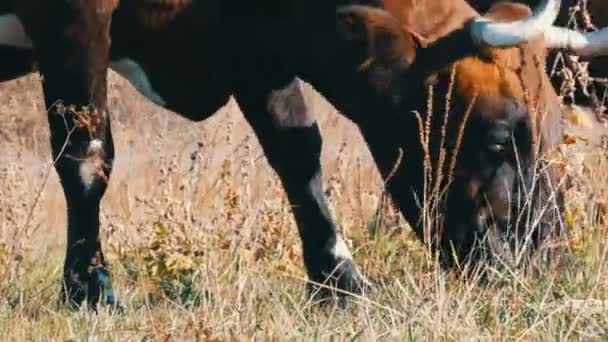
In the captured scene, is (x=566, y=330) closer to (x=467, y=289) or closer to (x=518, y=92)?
(x=467, y=289)

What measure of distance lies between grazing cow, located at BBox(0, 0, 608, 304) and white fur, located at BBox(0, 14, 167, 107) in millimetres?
15

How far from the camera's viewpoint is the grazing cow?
6879mm

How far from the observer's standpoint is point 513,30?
263 inches

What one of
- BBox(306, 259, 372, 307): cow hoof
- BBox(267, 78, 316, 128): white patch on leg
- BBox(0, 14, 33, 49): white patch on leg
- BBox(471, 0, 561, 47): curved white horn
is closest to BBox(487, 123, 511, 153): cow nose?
BBox(471, 0, 561, 47): curved white horn

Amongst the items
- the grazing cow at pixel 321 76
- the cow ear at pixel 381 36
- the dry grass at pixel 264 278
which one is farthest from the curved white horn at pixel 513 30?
the dry grass at pixel 264 278

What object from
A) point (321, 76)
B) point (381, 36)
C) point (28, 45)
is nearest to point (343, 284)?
point (321, 76)

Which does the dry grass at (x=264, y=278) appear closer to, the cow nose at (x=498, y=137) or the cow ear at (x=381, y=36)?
the cow nose at (x=498, y=137)

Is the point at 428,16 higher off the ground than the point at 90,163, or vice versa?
the point at 428,16

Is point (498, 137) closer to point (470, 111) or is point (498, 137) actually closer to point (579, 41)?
point (470, 111)

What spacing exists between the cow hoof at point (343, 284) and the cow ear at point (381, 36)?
856 mm

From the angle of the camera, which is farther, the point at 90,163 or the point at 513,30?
the point at 90,163

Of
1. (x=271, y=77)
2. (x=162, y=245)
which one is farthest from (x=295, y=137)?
(x=162, y=245)

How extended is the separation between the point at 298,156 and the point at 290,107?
223 millimetres

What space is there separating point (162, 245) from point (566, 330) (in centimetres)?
234
